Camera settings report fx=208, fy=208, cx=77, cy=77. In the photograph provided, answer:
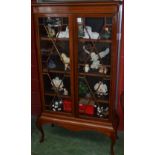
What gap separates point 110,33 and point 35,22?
717 mm

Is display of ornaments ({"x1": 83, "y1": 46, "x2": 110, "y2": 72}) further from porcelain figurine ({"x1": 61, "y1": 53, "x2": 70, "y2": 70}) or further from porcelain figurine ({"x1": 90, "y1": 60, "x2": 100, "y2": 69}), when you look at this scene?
porcelain figurine ({"x1": 61, "y1": 53, "x2": 70, "y2": 70})

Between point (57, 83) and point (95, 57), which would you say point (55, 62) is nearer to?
point (57, 83)

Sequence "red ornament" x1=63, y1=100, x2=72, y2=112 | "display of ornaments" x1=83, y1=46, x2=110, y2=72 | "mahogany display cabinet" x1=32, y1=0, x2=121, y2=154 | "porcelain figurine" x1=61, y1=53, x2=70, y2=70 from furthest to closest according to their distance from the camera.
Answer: "red ornament" x1=63, y1=100, x2=72, y2=112, "porcelain figurine" x1=61, y1=53, x2=70, y2=70, "display of ornaments" x1=83, y1=46, x2=110, y2=72, "mahogany display cabinet" x1=32, y1=0, x2=121, y2=154

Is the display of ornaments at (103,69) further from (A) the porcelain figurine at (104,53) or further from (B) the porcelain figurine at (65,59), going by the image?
(B) the porcelain figurine at (65,59)

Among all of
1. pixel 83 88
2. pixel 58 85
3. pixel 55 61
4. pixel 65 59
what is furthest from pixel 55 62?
pixel 83 88

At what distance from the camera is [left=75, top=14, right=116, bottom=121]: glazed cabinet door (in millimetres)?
1801

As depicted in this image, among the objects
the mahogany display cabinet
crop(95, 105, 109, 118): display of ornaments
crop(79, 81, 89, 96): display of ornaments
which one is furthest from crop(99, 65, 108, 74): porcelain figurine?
crop(95, 105, 109, 118): display of ornaments

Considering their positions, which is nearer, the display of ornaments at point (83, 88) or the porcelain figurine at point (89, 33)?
the porcelain figurine at point (89, 33)

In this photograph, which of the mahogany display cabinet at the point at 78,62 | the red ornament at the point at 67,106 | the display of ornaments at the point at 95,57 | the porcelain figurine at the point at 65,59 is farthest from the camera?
the red ornament at the point at 67,106

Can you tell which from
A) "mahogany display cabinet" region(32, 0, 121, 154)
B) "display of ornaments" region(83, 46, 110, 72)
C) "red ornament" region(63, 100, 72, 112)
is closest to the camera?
"mahogany display cabinet" region(32, 0, 121, 154)

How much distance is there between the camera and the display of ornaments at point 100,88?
1974mm

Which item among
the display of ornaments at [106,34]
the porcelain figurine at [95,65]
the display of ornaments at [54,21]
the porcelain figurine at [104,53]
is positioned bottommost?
the porcelain figurine at [95,65]

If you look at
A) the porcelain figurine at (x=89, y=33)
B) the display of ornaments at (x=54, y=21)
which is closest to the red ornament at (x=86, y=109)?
the porcelain figurine at (x=89, y=33)
